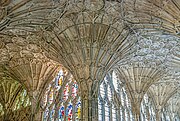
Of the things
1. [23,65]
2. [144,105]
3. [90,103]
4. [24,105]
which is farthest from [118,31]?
[24,105]

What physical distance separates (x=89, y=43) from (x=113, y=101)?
21.6ft

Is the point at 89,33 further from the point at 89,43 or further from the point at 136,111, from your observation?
the point at 136,111

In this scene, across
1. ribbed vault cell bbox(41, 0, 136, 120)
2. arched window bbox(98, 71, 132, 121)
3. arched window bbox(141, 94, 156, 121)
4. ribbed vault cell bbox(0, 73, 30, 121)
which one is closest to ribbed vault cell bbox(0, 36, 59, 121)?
ribbed vault cell bbox(41, 0, 136, 120)

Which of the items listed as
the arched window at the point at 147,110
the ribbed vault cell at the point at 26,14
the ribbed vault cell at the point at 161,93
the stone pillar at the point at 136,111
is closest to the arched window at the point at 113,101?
the stone pillar at the point at 136,111

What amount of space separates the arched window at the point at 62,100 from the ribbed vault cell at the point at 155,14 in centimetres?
802

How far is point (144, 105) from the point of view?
81.5 ft

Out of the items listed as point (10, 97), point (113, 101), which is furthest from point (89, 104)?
point (10, 97)

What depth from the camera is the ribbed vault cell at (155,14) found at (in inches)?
534

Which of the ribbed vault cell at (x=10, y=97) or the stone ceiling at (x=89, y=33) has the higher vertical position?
the stone ceiling at (x=89, y=33)

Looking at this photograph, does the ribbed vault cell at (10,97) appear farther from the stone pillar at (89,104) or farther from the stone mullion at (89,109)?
the stone mullion at (89,109)

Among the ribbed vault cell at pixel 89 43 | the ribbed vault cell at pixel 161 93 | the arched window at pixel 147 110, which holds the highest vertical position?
the ribbed vault cell at pixel 89 43

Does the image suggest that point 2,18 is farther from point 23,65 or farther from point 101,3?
point 23,65

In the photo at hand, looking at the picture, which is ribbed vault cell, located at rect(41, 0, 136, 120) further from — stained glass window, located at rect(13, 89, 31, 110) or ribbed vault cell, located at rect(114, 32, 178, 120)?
stained glass window, located at rect(13, 89, 31, 110)

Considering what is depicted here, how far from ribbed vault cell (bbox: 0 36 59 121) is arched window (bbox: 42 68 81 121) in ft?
2.13
